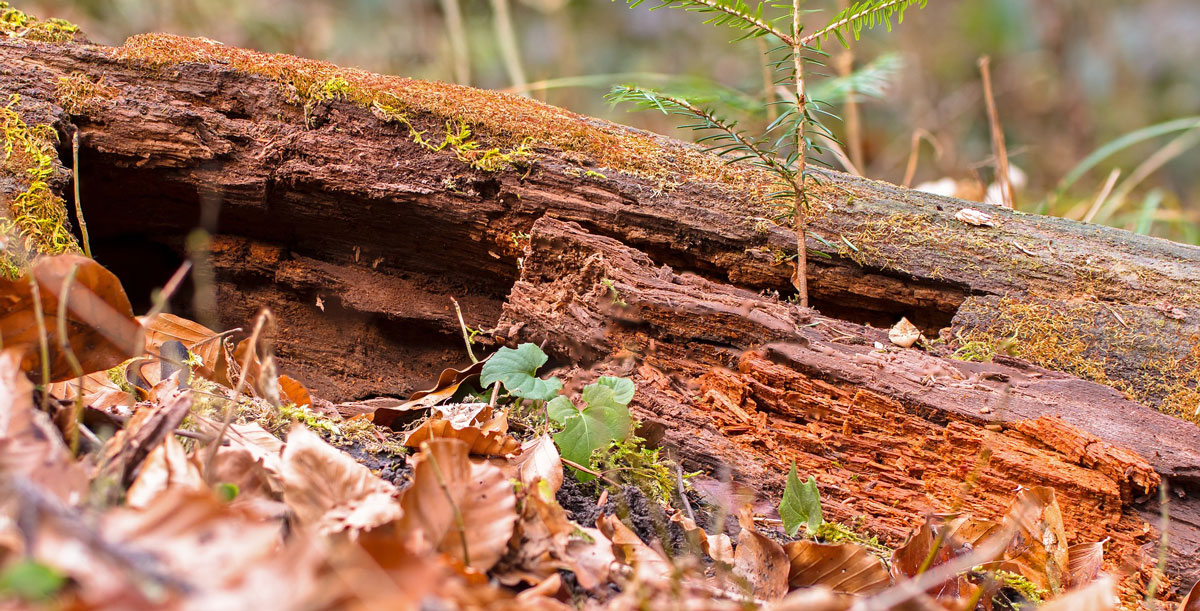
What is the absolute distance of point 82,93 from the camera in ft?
7.63

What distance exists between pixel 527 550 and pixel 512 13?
23.6 feet

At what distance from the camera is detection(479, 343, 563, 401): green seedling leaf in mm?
1895

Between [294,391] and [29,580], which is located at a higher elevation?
[29,580]

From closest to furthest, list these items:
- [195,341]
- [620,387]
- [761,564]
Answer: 1. [761,564]
2. [620,387]
3. [195,341]

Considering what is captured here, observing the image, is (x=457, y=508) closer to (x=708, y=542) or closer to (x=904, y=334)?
(x=708, y=542)

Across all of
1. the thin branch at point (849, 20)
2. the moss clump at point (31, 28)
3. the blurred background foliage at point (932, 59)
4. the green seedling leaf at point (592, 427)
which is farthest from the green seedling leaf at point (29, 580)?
the blurred background foliage at point (932, 59)

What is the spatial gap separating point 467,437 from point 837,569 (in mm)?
825

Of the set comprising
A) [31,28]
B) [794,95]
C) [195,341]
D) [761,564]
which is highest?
[794,95]

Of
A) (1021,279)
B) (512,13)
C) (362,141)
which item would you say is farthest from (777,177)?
(512,13)

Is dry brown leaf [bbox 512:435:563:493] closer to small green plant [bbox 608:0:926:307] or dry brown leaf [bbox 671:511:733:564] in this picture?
dry brown leaf [bbox 671:511:733:564]

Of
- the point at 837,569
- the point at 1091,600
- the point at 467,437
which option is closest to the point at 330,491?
the point at 467,437

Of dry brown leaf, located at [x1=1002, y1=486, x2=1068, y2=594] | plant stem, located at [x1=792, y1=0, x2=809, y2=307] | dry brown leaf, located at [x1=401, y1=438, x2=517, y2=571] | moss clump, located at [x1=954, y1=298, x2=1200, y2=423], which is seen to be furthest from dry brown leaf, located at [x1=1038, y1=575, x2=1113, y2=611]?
plant stem, located at [x1=792, y1=0, x2=809, y2=307]

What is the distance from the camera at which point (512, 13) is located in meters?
7.56

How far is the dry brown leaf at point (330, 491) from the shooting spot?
1173 mm
